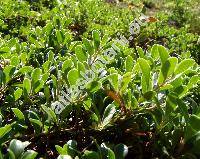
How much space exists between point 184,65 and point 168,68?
7 cm

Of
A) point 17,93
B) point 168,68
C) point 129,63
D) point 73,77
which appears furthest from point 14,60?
point 168,68

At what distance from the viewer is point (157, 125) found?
60.9 inches

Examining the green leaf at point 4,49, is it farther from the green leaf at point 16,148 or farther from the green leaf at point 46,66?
the green leaf at point 16,148

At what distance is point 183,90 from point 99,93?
0.37 metres

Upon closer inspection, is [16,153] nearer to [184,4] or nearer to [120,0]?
[120,0]

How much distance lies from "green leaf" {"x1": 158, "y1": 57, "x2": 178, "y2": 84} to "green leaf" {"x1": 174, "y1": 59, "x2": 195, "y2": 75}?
3 cm

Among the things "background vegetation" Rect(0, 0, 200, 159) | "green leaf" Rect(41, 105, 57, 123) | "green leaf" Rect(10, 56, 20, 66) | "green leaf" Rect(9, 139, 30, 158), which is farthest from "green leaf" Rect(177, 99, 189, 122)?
"green leaf" Rect(10, 56, 20, 66)

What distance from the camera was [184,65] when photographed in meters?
1.51

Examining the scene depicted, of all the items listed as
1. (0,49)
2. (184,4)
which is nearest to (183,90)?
(0,49)

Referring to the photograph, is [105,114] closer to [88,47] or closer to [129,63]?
[129,63]

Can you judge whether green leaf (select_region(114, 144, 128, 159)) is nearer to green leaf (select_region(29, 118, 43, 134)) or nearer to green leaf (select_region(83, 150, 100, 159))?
green leaf (select_region(83, 150, 100, 159))

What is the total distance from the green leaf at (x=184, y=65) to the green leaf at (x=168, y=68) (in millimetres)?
29

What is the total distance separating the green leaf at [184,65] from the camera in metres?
1.50

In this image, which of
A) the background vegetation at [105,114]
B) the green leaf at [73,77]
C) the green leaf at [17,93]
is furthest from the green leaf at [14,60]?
the green leaf at [73,77]
